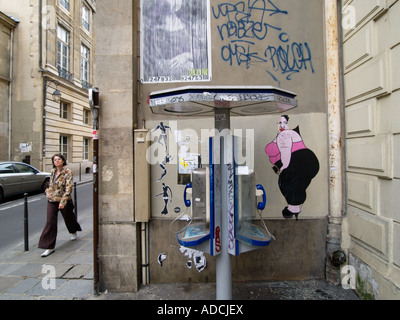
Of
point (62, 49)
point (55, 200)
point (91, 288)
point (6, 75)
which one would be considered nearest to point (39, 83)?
point (6, 75)

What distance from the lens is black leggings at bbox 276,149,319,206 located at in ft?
12.0

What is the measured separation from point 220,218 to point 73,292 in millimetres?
2493

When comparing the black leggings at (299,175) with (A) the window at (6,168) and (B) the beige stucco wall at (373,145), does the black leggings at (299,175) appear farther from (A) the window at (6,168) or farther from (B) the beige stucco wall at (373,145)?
(A) the window at (6,168)

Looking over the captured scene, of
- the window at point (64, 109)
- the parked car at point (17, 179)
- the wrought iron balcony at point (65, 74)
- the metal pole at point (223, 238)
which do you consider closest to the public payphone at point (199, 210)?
the metal pole at point (223, 238)

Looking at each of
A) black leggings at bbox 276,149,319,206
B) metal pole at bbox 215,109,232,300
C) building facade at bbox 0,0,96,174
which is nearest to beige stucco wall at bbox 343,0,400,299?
black leggings at bbox 276,149,319,206

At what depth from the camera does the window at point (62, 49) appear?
57.9ft

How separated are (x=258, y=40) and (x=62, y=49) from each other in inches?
766

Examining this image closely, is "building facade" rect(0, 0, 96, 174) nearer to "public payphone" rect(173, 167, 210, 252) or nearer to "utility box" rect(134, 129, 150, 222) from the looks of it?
"utility box" rect(134, 129, 150, 222)

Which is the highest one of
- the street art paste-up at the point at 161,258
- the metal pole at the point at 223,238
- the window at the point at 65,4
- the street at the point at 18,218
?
the window at the point at 65,4

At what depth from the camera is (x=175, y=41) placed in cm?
374

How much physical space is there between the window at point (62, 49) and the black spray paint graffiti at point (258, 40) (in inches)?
713

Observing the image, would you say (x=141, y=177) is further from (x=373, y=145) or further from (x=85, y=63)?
(x=85, y=63)
